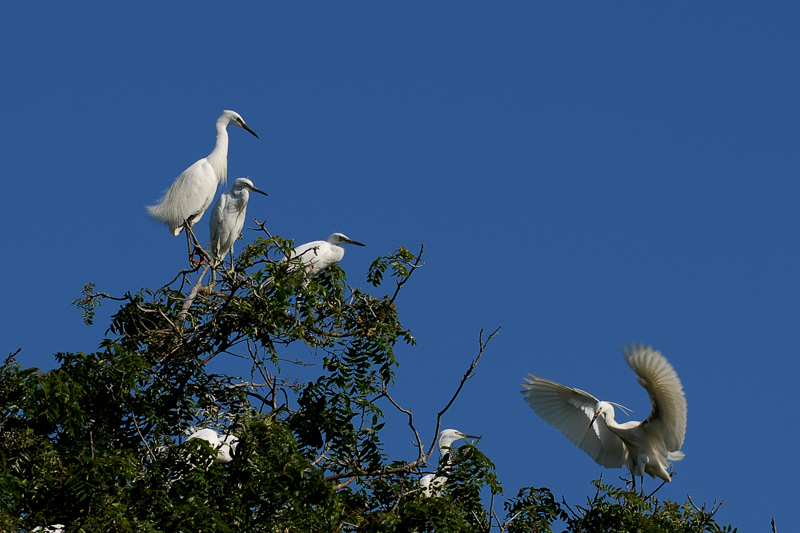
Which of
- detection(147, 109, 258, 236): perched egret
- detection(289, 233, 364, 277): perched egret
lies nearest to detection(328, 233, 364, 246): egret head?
detection(289, 233, 364, 277): perched egret

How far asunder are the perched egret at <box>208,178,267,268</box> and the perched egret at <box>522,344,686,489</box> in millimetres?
2844

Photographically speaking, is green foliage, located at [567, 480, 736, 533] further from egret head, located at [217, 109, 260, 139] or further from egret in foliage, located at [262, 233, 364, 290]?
egret head, located at [217, 109, 260, 139]

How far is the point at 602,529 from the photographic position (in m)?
5.61

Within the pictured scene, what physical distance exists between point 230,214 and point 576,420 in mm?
3425

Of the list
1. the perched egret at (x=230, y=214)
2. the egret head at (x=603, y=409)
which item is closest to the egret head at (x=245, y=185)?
the perched egret at (x=230, y=214)

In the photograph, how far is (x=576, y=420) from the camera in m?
8.26

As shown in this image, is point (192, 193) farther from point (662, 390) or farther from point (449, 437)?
point (662, 390)

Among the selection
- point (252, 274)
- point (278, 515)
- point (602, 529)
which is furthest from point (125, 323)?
point (602, 529)

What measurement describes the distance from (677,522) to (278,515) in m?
2.30

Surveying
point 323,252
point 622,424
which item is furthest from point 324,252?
point 622,424

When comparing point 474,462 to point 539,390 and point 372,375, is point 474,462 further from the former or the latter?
point 539,390

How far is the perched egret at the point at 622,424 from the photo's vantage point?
7.38m

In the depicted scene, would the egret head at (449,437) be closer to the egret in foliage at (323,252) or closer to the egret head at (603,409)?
the egret head at (603,409)

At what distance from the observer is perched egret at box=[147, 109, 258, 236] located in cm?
926
